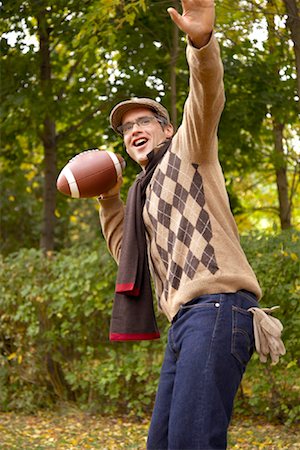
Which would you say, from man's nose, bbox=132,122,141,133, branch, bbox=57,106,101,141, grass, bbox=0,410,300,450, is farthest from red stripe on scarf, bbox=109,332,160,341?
branch, bbox=57,106,101,141

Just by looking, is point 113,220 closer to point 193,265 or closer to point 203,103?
point 193,265

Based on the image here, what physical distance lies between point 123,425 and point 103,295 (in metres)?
1.12

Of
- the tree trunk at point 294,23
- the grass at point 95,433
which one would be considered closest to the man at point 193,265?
the tree trunk at point 294,23

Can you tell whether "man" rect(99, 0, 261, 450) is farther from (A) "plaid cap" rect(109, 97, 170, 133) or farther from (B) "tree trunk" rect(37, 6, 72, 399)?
(B) "tree trunk" rect(37, 6, 72, 399)

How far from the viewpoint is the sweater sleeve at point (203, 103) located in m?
2.77

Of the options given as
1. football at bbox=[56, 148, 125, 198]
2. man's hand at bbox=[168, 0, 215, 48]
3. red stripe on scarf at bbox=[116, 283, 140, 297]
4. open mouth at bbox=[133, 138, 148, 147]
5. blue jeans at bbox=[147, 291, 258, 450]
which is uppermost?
man's hand at bbox=[168, 0, 215, 48]

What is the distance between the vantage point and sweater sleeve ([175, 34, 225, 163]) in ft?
9.07

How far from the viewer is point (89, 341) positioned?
7.39 m

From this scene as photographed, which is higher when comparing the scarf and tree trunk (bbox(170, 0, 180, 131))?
tree trunk (bbox(170, 0, 180, 131))

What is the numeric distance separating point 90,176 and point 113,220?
0.78 feet

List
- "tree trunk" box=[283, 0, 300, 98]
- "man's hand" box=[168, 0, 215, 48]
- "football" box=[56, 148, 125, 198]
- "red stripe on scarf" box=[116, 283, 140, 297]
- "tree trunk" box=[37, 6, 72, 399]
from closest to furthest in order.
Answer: "man's hand" box=[168, 0, 215, 48] < "red stripe on scarf" box=[116, 283, 140, 297] < "football" box=[56, 148, 125, 198] < "tree trunk" box=[283, 0, 300, 98] < "tree trunk" box=[37, 6, 72, 399]

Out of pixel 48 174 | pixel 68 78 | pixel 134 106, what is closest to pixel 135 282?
pixel 134 106

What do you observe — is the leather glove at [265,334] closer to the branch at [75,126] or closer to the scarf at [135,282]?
the scarf at [135,282]

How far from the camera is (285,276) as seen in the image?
621cm
